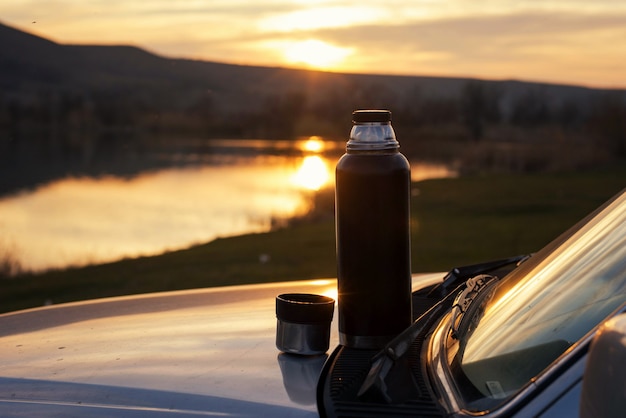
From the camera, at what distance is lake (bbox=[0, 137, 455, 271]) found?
20.4 meters

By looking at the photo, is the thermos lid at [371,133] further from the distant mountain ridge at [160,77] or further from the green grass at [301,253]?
the distant mountain ridge at [160,77]

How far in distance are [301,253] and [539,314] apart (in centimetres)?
1264

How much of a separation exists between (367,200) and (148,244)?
2034cm

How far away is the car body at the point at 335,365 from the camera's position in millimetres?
1333

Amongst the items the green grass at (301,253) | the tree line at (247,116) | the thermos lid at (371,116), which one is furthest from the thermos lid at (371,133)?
the tree line at (247,116)

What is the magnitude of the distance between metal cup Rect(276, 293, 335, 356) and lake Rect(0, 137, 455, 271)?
14.9 m

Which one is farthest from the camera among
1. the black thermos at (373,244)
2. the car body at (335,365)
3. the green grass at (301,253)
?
the green grass at (301,253)

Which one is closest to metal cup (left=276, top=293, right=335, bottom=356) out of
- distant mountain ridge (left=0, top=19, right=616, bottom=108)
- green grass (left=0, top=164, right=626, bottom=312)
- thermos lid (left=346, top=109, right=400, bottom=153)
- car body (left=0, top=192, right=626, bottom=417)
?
car body (left=0, top=192, right=626, bottom=417)

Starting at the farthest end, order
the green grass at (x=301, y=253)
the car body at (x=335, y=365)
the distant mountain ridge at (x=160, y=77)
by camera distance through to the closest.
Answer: the distant mountain ridge at (x=160, y=77) < the green grass at (x=301, y=253) < the car body at (x=335, y=365)

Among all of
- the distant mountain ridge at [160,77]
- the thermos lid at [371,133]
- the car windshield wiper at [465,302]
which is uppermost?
the distant mountain ridge at [160,77]

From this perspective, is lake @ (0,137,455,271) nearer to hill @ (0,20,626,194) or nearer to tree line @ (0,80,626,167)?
hill @ (0,20,626,194)

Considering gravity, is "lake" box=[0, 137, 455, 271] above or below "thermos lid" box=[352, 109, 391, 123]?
below

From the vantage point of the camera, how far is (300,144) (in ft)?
275

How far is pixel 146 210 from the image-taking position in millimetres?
29359
